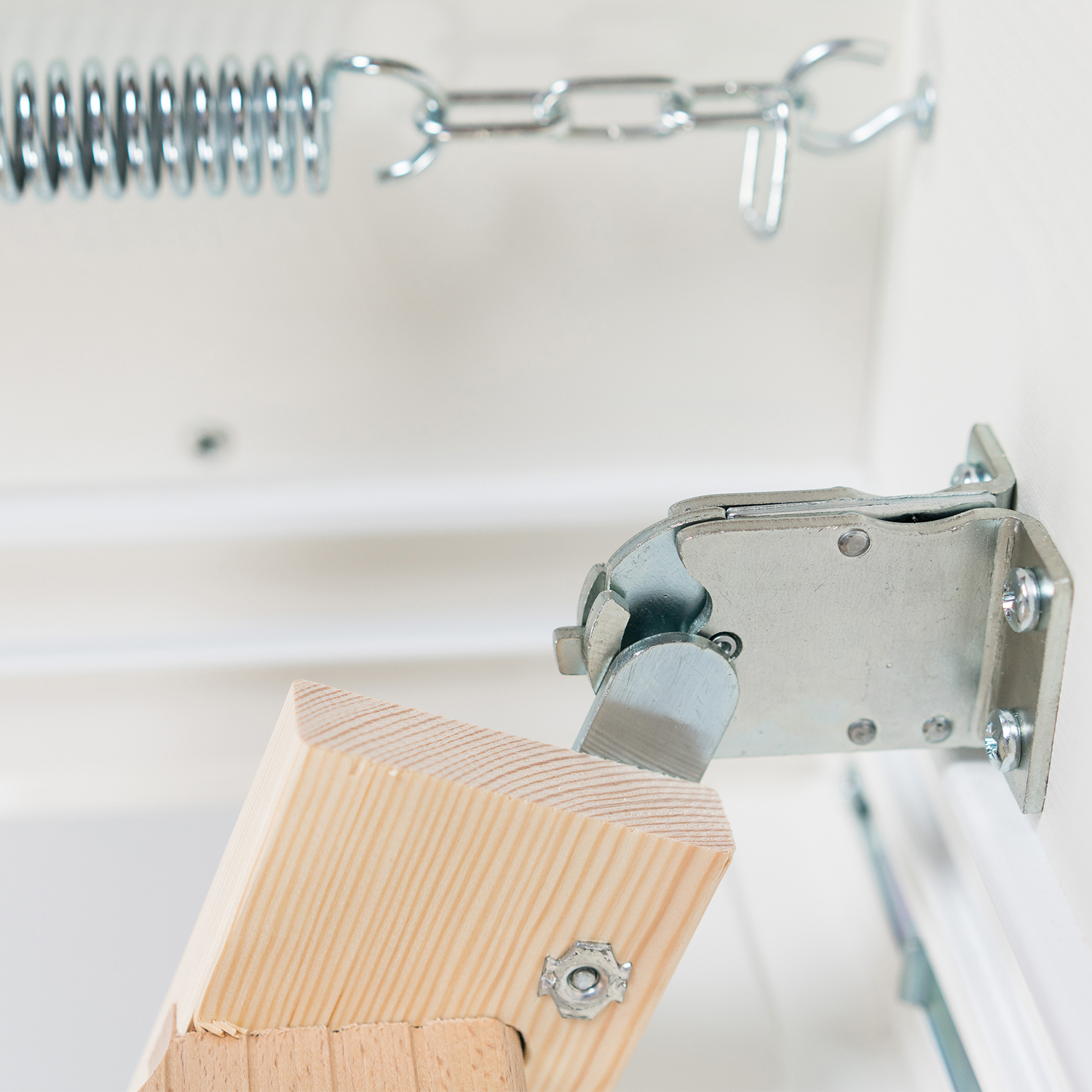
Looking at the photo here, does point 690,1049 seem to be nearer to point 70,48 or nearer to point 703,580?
point 703,580

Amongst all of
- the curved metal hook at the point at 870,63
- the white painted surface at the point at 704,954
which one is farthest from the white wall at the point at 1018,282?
the white painted surface at the point at 704,954

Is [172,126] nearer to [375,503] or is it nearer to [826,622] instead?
[375,503]

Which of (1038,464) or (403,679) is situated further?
(403,679)

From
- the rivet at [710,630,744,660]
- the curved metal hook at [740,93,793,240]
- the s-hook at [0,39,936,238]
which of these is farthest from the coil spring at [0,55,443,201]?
the rivet at [710,630,744,660]

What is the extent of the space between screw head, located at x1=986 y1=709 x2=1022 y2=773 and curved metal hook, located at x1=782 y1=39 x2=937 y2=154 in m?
0.23

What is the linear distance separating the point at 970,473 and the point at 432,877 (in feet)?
0.71

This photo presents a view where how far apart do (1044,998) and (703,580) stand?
0.14 m

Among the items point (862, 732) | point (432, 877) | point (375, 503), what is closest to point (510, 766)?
point (432, 877)

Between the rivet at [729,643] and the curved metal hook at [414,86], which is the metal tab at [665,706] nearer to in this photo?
the rivet at [729,643]

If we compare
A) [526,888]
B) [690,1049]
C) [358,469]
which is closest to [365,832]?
[526,888]

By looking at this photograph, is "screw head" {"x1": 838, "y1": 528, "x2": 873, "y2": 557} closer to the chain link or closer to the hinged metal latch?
the hinged metal latch

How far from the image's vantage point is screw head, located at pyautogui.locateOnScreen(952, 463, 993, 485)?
35 centimetres

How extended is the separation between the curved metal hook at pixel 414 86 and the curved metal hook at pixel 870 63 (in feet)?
0.46

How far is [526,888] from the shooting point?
0.27m
